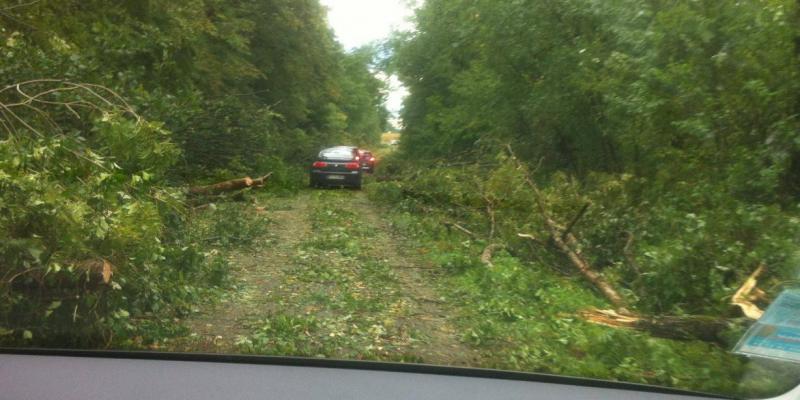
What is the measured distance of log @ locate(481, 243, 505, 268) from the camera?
8955 millimetres

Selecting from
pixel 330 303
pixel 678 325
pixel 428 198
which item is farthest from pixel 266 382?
pixel 428 198

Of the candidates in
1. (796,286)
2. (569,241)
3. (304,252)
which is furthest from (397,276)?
(796,286)

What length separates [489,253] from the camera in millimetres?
9438

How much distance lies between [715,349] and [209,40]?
11.6 m

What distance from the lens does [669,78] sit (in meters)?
8.60

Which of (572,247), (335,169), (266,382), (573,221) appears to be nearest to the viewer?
(266,382)

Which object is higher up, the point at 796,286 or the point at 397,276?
the point at 796,286

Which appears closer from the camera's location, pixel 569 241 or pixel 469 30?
pixel 569 241

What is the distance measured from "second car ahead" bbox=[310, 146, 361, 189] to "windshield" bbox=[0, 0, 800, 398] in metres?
0.25

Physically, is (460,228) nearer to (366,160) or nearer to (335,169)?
(335,169)

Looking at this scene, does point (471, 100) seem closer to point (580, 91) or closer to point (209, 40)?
point (580, 91)

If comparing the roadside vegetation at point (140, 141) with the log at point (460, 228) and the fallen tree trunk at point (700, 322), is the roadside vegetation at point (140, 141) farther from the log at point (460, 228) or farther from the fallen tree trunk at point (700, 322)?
the fallen tree trunk at point (700, 322)

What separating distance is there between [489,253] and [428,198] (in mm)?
3573

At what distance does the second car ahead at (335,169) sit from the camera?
16.2 meters
